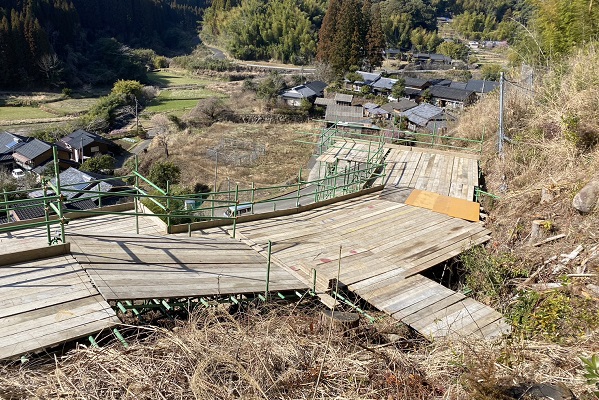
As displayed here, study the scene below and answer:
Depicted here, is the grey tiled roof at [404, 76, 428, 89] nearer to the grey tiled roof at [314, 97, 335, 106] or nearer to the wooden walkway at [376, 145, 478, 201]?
the grey tiled roof at [314, 97, 335, 106]

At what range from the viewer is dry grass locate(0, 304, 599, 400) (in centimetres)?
291

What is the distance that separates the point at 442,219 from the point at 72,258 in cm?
635

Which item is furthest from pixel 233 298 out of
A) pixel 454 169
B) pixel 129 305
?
pixel 454 169

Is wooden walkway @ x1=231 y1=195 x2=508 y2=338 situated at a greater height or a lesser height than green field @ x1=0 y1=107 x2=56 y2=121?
greater

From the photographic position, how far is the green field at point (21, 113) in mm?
37881

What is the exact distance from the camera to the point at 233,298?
192 inches

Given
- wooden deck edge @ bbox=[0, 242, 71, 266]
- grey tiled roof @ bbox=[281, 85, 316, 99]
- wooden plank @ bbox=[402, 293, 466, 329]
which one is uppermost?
wooden deck edge @ bbox=[0, 242, 71, 266]

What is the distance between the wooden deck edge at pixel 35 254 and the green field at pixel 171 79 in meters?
53.0

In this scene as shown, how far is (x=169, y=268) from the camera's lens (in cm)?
492

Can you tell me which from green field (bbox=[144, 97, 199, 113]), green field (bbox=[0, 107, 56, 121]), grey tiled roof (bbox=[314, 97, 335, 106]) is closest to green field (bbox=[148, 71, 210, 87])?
green field (bbox=[144, 97, 199, 113])

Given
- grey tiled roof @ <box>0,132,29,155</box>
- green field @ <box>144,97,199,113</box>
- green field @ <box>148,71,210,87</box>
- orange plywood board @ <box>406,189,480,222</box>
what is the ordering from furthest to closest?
green field @ <box>148,71,210,87</box>
green field @ <box>144,97,199,113</box>
grey tiled roof @ <box>0,132,29,155</box>
orange plywood board @ <box>406,189,480,222</box>

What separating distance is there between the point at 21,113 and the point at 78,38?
26.3 m

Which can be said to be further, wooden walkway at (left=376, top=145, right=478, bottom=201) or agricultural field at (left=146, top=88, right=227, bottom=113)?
agricultural field at (left=146, top=88, right=227, bottom=113)

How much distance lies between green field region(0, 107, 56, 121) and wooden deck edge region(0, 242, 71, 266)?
39.5 metres
